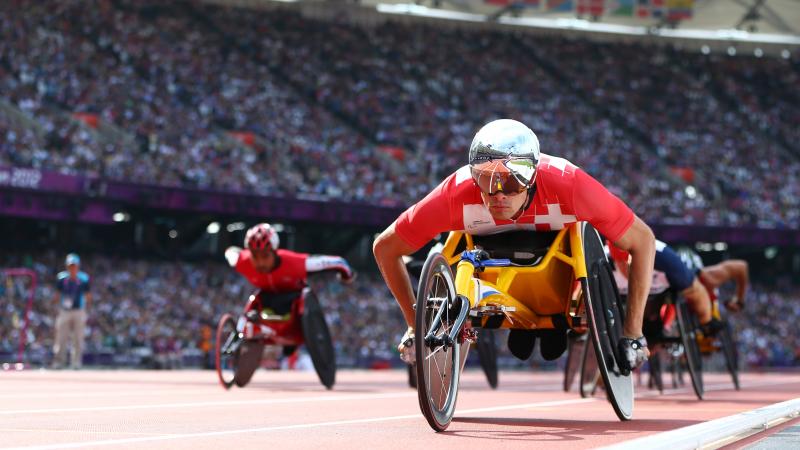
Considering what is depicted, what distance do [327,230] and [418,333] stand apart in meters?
35.5

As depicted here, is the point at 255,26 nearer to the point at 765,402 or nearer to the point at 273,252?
the point at 273,252

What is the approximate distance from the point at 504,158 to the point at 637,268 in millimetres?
1292

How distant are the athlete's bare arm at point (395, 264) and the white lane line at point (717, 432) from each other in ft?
5.95

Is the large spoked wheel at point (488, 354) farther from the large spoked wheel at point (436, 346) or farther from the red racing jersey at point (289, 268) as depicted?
the large spoked wheel at point (436, 346)

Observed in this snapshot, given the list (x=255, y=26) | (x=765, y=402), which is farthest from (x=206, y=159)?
(x=765, y=402)

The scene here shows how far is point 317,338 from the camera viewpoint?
13.2m

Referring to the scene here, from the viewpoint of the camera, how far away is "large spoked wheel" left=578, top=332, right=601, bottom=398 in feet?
39.0

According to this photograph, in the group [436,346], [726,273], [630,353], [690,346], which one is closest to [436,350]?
[436,346]

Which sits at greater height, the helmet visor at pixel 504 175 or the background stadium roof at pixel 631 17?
the background stadium roof at pixel 631 17

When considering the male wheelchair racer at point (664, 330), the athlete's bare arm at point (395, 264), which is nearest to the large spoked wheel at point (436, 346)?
the athlete's bare arm at point (395, 264)

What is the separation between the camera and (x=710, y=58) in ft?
173

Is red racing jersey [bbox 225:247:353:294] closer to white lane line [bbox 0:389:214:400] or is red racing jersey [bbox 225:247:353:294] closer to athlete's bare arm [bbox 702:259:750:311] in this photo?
white lane line [bbox 0:389:214:400]

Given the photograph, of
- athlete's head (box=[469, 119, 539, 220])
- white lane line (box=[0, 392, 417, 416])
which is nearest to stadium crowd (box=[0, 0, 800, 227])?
white lane line (box=[0, 392, 417, 416])

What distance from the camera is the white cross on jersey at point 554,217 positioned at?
678 centimetres
